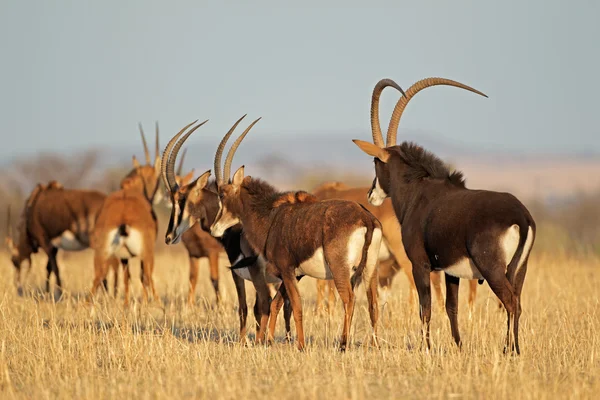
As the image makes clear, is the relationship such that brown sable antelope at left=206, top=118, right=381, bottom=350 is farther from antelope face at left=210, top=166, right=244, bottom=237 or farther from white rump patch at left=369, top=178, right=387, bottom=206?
white rump patch at left=369, top=178, right=387, bottom=206

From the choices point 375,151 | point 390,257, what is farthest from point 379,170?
point 390,257

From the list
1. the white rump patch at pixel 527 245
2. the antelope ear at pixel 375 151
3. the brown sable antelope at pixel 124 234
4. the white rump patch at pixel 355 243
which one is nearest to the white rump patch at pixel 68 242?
the brown sable antelope at pixel 124 234

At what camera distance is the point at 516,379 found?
824 cm

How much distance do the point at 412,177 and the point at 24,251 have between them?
11443mm

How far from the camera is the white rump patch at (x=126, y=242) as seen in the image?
607 inches

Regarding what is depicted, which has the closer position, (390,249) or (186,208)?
(186,208)

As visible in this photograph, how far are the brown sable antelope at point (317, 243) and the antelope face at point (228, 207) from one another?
349 mm

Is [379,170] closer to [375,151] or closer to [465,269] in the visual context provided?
[375,151]

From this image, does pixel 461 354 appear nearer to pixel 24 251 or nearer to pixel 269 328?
pixel 269 328

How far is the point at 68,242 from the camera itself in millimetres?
18203

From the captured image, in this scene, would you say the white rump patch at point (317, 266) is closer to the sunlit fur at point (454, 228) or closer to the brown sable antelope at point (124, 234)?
the sunlit fur at point (454, 228)

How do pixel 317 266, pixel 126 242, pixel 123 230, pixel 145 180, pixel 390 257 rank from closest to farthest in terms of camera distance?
pixel 317 266 < pixel 390 257 < pixel 123 230 < pixel 126 242 < pixel 145 180

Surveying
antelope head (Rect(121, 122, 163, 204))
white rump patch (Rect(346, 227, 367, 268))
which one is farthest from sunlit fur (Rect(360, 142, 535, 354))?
antelope head (Rect(121, 122, 163, 204))

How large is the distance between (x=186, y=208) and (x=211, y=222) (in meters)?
0.40
